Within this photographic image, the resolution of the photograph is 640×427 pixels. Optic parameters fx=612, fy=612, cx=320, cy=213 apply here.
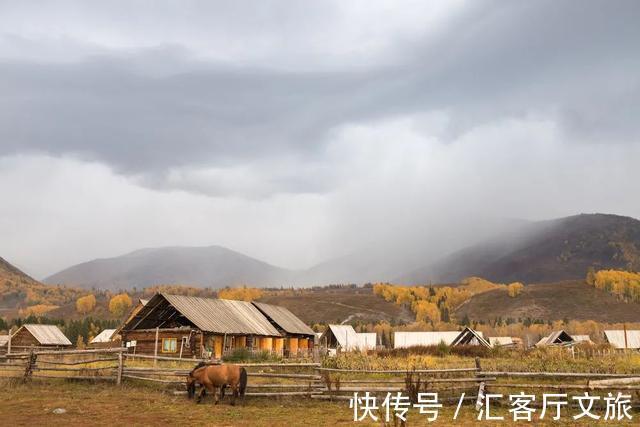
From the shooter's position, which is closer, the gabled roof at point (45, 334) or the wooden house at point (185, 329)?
the wooden house at point (185, 329)

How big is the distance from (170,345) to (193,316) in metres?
2.67

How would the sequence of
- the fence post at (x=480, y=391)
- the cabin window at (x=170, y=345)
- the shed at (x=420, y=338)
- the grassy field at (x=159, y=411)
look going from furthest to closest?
the shed at (x=420, y=338) → the cabin window at (x=170, y=345) → the fence post at (x=480, y=391) → the grassy field at (x=159, y=411)

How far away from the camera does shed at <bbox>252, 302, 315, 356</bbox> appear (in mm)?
50328

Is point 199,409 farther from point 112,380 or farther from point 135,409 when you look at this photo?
point 112,380

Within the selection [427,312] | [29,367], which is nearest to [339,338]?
[29,367]

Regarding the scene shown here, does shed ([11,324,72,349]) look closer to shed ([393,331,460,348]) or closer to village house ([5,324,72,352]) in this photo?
village house ([5,324,72,352])

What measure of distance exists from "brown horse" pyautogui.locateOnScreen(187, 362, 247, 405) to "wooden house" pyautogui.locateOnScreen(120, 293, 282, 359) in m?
19.6

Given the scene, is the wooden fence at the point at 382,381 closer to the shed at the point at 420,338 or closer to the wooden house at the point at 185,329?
the wooden house at the point at 185,329

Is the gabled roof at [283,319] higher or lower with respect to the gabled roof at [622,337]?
higher

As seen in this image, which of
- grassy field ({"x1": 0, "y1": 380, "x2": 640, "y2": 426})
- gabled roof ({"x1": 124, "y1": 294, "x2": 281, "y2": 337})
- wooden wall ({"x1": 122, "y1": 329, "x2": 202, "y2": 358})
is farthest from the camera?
gabled roof ({"x1": 124, "y1": 294, "x2": 281, "y2": 337})

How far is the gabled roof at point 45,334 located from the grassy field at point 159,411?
43.6 metres

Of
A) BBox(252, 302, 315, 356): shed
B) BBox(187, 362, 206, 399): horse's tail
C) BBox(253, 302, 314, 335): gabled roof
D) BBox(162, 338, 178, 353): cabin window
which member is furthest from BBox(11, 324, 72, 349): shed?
BBox(187, 362, 206, 399): horse's tail

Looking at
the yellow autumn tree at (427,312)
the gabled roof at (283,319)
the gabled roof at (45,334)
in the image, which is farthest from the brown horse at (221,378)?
the yellow autumn tree at (427,312)

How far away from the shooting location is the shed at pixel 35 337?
2409 inches
